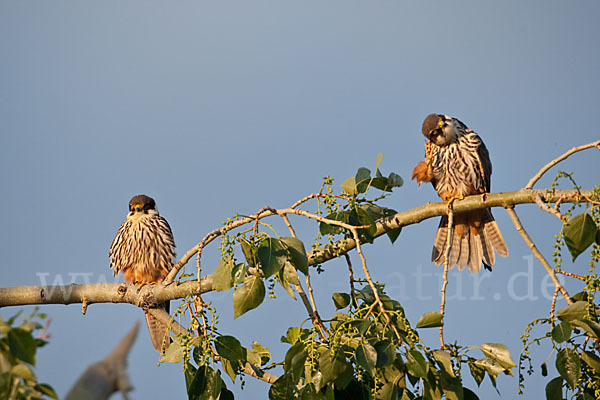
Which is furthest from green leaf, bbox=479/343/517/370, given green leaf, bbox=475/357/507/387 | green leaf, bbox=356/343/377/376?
green leaf, bbox=356/343/377/376

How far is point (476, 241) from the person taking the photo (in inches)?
227

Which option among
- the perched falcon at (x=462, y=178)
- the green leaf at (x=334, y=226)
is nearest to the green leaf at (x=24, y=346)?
the green leaf at (x=334, y=226)

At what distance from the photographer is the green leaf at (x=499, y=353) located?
9.07 feet

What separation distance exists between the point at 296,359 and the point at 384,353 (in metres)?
0.35

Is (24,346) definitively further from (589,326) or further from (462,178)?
(462,178)

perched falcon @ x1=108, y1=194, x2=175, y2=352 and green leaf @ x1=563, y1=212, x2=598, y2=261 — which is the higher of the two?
perched falcon @ x1=108, y1=194, x2=175, y2=352

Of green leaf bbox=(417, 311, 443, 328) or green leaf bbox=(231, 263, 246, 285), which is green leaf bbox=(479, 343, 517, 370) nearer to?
green leaf bbox=(417, 311, 443, 328)

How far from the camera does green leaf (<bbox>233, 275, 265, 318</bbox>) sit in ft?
9.05

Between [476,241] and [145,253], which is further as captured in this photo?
[145,253]

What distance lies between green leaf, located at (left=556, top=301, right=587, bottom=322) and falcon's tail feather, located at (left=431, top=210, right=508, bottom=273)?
109 inches

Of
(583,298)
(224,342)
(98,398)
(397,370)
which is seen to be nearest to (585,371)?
(583,298)

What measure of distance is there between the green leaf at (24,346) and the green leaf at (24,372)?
2 centimetres

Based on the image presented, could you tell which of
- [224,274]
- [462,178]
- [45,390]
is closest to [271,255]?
[224,274]

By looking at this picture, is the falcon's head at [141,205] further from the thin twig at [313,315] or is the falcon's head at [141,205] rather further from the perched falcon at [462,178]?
the thin twig at [313,315]
